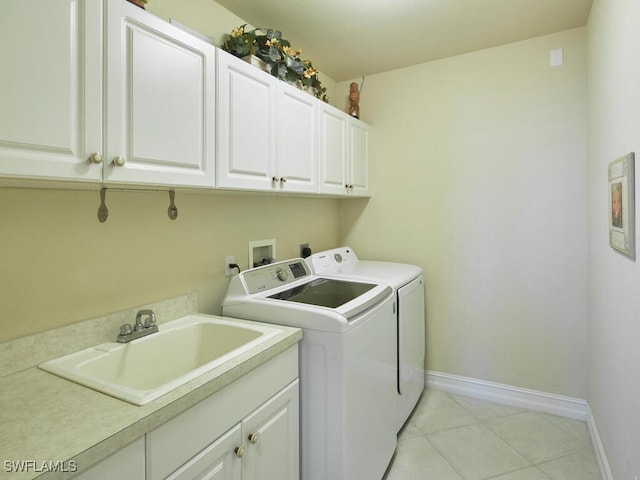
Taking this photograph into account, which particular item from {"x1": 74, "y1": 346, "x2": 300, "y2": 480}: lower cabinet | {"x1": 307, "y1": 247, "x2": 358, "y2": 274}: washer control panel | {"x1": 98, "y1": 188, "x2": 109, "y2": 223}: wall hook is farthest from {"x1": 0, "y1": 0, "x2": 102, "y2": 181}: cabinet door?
{"x1": 307, "y1": 247, "x2": 358, "y2": 274}: washer control panel

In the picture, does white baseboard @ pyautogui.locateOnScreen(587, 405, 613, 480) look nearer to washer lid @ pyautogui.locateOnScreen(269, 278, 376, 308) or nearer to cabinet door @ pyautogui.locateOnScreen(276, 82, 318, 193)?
washer lid @ pyautogui.locateOnScreen(269, 278, 376, 308)

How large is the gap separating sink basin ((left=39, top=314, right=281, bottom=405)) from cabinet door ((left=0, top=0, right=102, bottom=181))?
2.03ft

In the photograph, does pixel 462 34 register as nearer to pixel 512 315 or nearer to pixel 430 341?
pixel 512 315

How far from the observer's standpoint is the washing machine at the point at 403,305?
208 centimetres

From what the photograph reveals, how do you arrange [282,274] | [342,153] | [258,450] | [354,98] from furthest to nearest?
1. [354,98]
2. [342,153]
3. [282,274]
4. [258,450]

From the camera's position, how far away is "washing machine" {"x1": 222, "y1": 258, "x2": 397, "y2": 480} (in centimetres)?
144

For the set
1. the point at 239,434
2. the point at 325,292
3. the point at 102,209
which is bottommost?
the point at 239,434

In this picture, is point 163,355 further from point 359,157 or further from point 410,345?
point 359,157

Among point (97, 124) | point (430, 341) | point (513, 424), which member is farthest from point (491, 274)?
point (97, 124)

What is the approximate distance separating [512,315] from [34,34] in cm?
277

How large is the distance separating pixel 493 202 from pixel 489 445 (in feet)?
5.02

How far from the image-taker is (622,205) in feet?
4.37

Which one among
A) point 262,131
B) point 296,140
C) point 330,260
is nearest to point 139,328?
point 262,131

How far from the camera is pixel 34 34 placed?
869 mm
